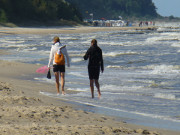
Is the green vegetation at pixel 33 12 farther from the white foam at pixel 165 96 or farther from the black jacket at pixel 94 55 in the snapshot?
the white foam at pixel 165 96

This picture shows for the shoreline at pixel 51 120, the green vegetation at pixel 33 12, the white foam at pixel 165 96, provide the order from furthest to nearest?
the green vegetation at pixel 33 12
the white foam at pixel 165 96
the shoreline at pixel 51 120

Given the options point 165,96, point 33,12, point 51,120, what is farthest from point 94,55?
point 33,12

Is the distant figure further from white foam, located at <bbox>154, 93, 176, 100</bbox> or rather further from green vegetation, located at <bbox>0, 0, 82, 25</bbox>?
green vegetation, located at <bbox>0, 0, 82, 25</bbox>

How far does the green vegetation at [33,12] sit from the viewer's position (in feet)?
282

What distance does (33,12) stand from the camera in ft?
304

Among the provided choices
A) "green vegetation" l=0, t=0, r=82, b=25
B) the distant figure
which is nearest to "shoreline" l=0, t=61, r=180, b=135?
the distant figure

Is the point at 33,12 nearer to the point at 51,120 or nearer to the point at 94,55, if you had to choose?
the point at 94,55

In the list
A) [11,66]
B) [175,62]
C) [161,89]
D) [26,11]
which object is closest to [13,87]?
[161,89]

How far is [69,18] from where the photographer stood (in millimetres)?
107750

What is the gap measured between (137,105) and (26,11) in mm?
83242

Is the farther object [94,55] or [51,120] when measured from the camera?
[94,55]

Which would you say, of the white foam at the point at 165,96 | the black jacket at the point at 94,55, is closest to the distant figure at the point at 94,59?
the black jacket at the point at 94,55

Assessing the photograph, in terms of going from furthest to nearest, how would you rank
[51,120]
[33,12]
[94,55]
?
1. [33,12]
2. [94,55]
3. [51,120]

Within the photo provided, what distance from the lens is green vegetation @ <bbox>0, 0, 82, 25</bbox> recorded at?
85.8m
